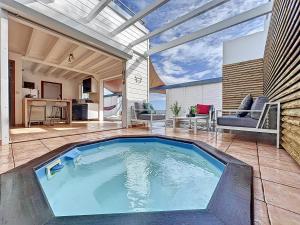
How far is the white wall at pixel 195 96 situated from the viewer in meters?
7.56

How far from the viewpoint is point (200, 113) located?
18.5 ft

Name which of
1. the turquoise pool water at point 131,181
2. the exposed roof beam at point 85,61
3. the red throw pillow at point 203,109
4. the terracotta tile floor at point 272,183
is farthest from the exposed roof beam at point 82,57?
the red throw pillow at point 203,109

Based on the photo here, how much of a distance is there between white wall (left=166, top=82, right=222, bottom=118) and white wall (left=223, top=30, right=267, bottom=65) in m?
1.32

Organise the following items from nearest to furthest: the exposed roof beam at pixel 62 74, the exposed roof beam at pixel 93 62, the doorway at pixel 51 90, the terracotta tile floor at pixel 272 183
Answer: the terracotta tile floor at pixel 272 183 → the exposed roof beam at pixel 93 62 → the exposed roof beam at pixel 62 74 → the doorway at pixel 51 90

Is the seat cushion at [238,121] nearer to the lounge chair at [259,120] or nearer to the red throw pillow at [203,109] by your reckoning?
the lounge chair at [259,120]

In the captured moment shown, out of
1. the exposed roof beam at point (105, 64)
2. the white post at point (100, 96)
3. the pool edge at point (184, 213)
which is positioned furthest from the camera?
the white post at point (100, 96)

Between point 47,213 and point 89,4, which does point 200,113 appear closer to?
point 89,4

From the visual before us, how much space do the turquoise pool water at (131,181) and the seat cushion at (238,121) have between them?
1.04 m

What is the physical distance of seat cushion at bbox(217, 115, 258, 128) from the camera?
9.70ft

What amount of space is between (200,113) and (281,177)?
430 centimetres

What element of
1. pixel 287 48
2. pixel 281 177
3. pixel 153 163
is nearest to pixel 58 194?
pixel 153 163

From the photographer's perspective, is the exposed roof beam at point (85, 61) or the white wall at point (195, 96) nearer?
the exposed roof beam at point (85, 61)

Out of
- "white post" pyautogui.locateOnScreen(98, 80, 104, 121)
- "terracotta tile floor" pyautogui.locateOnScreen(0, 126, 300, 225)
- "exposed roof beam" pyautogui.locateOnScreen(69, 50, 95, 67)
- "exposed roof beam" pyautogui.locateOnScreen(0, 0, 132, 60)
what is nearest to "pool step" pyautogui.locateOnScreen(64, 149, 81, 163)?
"terracotta tile floor" pyautogui.locateOnScreen(0, 126, 300, 225)

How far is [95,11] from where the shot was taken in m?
3.64
